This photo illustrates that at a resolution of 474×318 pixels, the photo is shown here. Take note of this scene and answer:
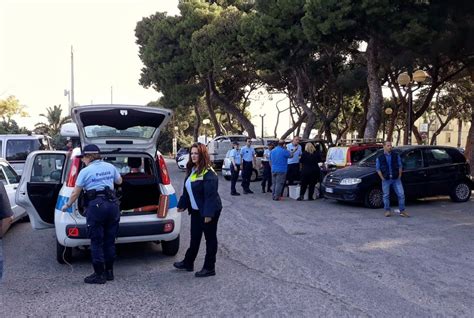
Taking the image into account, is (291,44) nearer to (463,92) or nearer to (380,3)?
(380,3)

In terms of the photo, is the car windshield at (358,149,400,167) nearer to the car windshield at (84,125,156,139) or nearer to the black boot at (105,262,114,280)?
the car windshield at (84,125,156,139)

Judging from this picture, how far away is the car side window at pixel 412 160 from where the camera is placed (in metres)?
11.9

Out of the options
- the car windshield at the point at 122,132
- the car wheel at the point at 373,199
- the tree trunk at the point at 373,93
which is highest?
the tree trunk at the point at 373,93

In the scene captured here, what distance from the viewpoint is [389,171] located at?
10.4 metres

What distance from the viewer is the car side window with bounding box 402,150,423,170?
39.2ft

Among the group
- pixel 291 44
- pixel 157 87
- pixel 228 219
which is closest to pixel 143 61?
pixel 157 87

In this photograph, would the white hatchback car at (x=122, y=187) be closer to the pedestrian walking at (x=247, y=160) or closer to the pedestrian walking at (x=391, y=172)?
the pedestrian walking at (x=391, y=172)

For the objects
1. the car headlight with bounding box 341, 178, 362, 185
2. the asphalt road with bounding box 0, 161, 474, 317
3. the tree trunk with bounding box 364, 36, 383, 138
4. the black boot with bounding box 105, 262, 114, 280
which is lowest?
the asphalt road with bounding box 0, 161, 474, 317

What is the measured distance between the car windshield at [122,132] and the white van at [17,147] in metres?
7.48

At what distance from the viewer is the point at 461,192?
1266cm

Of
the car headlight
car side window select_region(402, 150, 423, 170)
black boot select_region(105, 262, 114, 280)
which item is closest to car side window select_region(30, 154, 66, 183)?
black boot select_region(105, 262, 114, 280)

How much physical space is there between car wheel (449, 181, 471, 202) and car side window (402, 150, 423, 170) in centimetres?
138

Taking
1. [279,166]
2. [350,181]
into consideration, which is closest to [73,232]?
[350,181]

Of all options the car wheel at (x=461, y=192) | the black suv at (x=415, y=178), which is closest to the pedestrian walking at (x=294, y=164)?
the black suv at (x=415, y=178)
